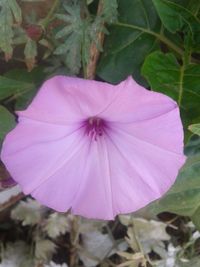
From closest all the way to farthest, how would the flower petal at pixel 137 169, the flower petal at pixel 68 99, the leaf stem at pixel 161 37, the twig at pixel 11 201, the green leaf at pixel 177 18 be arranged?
the flower petal at pixel 68 99
the flower petal at pixel 137 169
the green leaf at pixel 177 18
the leaf stem at pixel 161 37
the twig at pixel 11 201

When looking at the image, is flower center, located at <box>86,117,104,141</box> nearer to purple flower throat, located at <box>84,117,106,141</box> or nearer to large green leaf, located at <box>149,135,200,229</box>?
purple flower throat, located at <box>84,117,106,141</box>

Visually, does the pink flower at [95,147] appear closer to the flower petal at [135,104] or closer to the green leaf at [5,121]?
the flower petal at [135,104]

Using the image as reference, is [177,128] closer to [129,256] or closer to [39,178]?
[39,178]

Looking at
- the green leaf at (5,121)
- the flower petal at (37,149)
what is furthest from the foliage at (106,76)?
the flower petal at (37,149)

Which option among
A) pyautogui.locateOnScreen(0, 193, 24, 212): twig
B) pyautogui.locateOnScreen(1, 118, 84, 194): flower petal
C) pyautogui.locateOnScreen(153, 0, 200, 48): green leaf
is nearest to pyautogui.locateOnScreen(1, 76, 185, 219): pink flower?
pyautogui.locateOnScreen(1, 118, 84, 194): flower petal

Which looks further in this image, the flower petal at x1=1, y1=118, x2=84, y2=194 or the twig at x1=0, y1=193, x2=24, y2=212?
the twig at x1=0, y1=193, x2=24, y2=212

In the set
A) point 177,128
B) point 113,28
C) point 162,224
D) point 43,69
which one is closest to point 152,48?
point 113,28

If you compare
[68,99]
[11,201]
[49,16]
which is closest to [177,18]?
[49,16]

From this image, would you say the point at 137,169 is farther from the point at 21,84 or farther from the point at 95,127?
the point at 21,84
